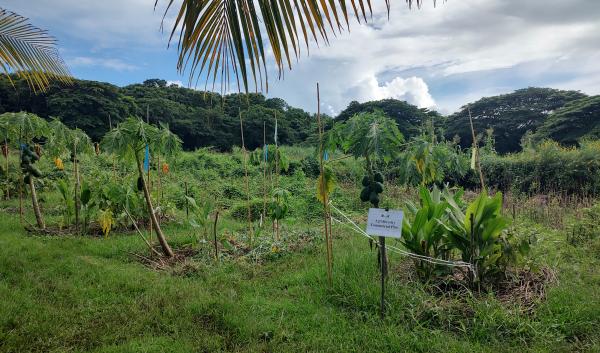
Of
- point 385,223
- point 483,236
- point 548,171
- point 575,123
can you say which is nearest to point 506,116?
point 575,123

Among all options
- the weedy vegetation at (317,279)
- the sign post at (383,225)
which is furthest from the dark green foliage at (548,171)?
the sign post at (383,225)

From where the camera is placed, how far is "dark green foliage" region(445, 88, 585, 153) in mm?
29266

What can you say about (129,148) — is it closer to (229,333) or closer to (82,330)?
(82,330)

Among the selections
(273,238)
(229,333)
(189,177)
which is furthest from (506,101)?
(229,333)

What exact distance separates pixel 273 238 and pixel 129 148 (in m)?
2.32

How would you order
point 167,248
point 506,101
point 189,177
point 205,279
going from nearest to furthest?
point 205,279
point 167,248
point 189,177
point 506,101

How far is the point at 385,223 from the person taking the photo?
10.1 ft

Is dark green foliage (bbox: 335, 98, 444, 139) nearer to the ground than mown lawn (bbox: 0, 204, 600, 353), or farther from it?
farther from it

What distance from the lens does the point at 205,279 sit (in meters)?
4.12

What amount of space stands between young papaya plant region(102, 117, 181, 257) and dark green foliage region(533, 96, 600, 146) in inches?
973

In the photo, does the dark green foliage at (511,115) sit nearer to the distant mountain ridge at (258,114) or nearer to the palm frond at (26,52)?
the distant mountain ridge at (258,114)

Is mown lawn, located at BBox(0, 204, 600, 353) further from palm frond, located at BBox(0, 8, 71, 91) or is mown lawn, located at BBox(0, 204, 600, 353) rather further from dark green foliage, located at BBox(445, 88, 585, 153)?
dark green foliage, located at BBox(445, 88, 585, 153)

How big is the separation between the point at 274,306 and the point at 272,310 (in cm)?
6

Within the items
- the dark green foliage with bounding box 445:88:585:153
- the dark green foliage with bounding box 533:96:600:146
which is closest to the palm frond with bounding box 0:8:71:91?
the dark green foliage with bounding box 533:96:600:146
